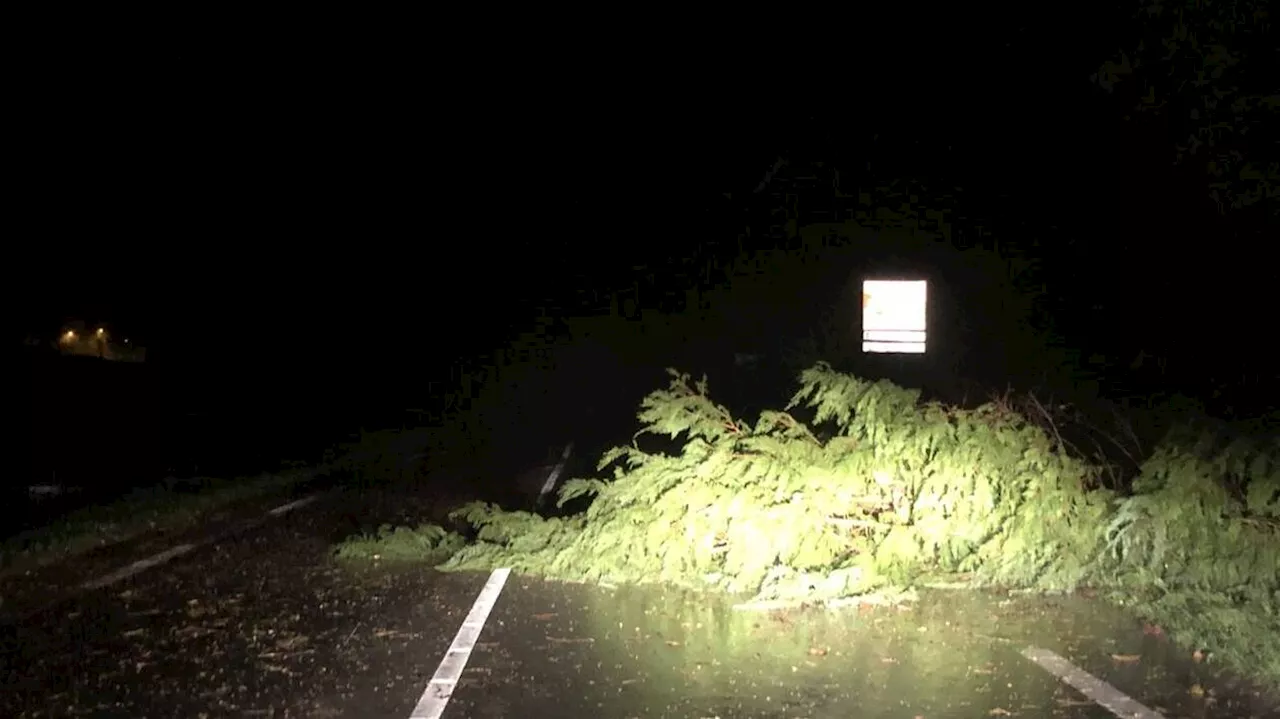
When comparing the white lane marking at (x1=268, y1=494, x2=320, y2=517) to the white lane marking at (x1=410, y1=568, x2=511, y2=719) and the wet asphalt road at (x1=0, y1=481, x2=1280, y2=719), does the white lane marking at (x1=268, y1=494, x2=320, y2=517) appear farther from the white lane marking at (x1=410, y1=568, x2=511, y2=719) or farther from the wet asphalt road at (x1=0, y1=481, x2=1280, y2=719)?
the white lane marking at (x1=410, y1=568, x2=511, y2=719)

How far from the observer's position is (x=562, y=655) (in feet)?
22.7

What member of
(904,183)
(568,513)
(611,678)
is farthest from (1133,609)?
(904,183)

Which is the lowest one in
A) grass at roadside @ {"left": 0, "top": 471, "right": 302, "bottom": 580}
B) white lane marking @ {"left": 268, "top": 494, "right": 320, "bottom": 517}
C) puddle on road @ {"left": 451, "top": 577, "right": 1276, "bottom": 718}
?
white lane marking @ {"left": 268, "top": 494, "right": 320, "bottom": 517}

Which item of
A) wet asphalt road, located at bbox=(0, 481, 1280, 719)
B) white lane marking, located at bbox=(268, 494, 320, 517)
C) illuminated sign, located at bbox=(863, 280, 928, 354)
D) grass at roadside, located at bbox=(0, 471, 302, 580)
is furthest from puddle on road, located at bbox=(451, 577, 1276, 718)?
illuminated sign, located at bbox=(863, 280, 928, 354)

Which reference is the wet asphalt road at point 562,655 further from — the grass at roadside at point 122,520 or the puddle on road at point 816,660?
the grass at roadside at point 122,520

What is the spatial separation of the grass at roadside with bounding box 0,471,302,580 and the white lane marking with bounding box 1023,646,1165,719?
27.0ft

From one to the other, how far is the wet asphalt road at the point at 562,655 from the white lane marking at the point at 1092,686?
7cm

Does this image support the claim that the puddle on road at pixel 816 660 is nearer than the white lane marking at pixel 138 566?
Yes

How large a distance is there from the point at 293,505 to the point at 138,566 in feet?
13.9

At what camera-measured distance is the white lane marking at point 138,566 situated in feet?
30.4

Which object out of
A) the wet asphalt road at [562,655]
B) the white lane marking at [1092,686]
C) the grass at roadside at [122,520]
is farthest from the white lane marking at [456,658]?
the grass at roadside at [122,520]

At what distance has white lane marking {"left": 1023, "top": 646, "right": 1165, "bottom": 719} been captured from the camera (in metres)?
5.77

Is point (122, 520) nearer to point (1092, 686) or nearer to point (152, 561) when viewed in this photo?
point (152, 561)

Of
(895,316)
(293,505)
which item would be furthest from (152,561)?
(895,316)
